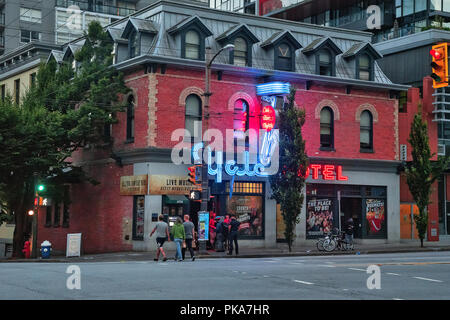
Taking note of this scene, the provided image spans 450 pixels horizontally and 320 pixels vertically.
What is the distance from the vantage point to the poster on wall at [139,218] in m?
33.0

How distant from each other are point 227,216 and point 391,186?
1225 cm

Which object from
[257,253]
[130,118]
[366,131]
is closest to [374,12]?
[366,131]

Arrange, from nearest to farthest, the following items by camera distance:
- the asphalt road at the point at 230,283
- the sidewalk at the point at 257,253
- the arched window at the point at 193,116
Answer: the asphalt road at the point at 230,283, the sidewalk at the point at 257,253, the arched window at the point at 193,116

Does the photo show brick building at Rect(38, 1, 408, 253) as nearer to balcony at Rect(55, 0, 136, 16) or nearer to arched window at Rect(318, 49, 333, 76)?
arched window at Rect(318, 49, 333, 76)

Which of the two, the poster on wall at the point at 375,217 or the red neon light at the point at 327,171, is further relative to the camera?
the poster on wall at the point at 375,217

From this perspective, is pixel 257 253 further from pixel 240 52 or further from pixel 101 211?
pixel 240 52

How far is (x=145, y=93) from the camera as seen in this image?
33.2 m

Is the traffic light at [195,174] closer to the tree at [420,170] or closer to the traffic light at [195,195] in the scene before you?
the traffic light at [195,195]

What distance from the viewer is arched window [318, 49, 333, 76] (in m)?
38.5

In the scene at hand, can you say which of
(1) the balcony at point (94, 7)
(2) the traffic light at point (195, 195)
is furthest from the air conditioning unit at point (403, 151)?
(1) the balcony at point (94, 7)

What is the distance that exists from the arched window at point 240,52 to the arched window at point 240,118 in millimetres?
2074

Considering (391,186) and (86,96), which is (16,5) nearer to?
(86,96)
